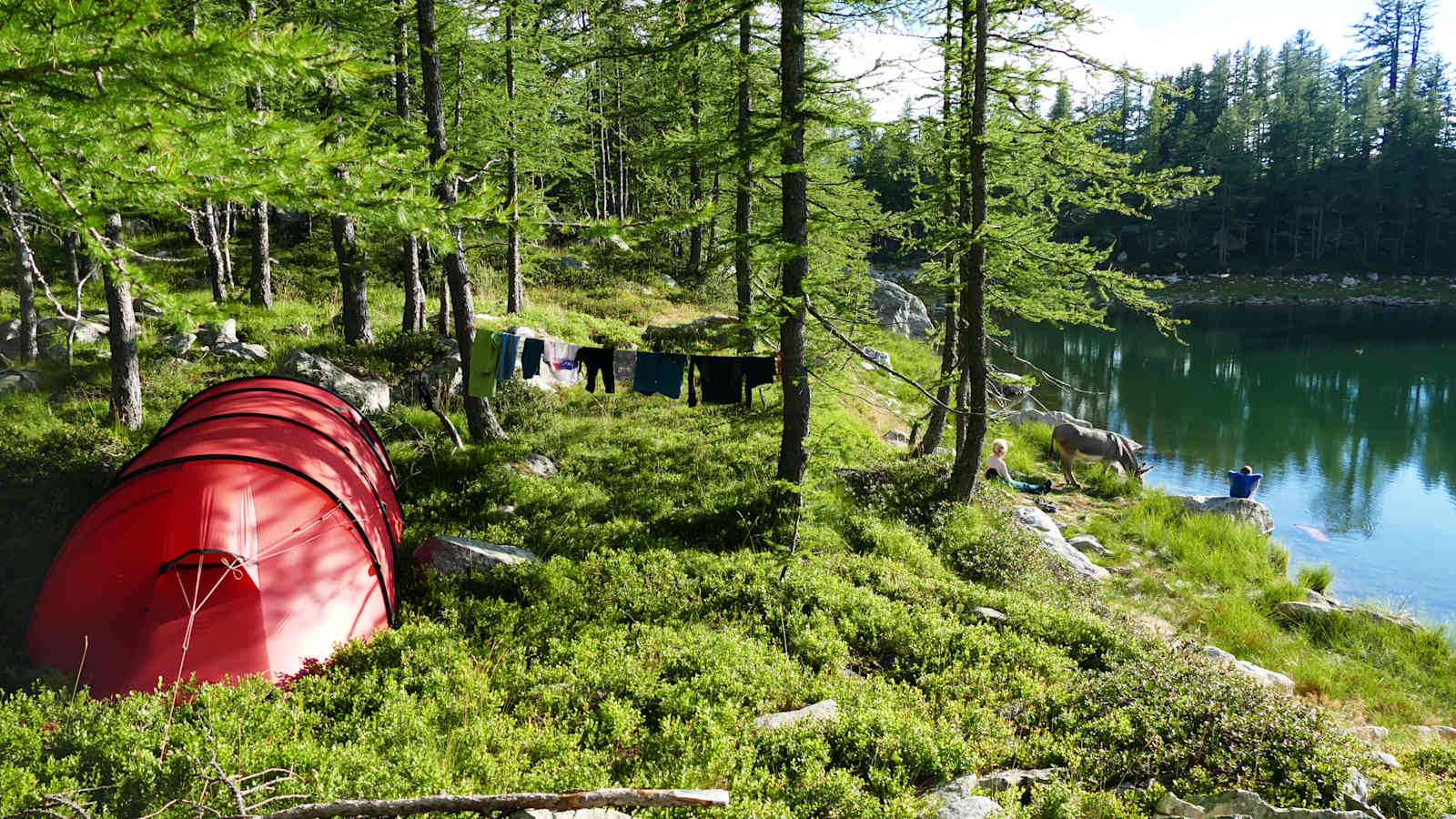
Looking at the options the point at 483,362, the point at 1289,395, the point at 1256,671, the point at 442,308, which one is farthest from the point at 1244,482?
the point at 442,308

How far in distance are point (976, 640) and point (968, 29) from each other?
381 inches

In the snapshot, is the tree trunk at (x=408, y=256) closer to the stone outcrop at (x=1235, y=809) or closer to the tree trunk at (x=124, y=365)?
the tree trunk at (x=124, y=365)

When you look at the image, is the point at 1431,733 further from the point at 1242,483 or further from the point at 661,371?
the point at 661,371

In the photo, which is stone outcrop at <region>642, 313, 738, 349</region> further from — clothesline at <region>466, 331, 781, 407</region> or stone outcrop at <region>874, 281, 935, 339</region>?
stone outcrop at <region>874, 281, 935, 339</region>

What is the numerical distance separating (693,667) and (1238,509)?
12.1m

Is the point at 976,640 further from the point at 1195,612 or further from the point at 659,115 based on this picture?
the point at 659,115

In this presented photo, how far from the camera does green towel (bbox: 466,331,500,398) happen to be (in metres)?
11.0

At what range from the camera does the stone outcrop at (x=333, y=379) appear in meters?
12.0

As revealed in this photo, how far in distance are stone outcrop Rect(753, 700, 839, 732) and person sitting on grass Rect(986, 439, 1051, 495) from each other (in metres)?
9.62

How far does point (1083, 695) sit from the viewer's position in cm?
611

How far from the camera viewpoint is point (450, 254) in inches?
408

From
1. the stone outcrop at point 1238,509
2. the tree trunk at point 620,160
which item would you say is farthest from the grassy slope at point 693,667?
the tree trunk at point 620,160

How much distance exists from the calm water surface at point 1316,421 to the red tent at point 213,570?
14829 mm

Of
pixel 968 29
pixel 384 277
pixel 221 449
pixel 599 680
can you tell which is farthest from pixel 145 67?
pixel 384 277
